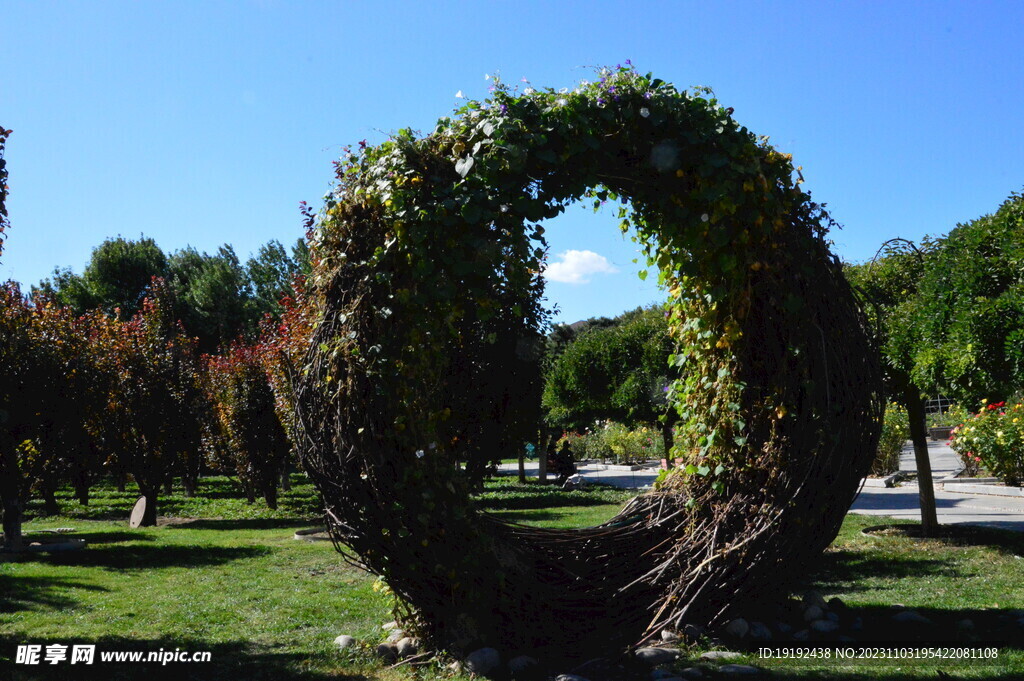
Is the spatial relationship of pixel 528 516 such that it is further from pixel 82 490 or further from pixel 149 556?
pixel 82 490

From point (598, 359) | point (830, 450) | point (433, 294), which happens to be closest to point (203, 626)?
point (433, 294)

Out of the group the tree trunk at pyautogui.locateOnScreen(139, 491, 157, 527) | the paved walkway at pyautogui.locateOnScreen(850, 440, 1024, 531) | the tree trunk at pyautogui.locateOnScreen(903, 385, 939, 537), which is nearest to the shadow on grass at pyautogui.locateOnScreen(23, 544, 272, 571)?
the tree trunk at pyautogui.locateOnScreen(139, 491, 157, 527)

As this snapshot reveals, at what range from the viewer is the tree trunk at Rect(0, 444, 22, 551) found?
10.9 m

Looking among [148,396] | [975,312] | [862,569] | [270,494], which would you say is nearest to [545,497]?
[270,494]

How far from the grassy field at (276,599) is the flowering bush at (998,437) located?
9.71 ft

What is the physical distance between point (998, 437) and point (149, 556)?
12892 mm

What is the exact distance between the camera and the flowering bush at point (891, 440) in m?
18.9

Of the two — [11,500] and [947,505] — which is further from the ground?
[11,500]

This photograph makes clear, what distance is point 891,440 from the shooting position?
19.3 meters

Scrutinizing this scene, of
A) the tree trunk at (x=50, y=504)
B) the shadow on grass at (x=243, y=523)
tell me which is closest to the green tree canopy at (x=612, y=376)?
the shadow on grass at (x=243, y=523)

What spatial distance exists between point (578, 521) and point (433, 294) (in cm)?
909

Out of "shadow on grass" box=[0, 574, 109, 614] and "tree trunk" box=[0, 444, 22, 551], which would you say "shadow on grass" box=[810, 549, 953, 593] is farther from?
"tree trunk" box=[0, 444, 22, 551]

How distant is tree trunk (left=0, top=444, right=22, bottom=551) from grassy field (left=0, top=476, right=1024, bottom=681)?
0.94 meters

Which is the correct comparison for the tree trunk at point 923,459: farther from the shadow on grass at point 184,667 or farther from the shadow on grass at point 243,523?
the shadow on grass at point 243,523
